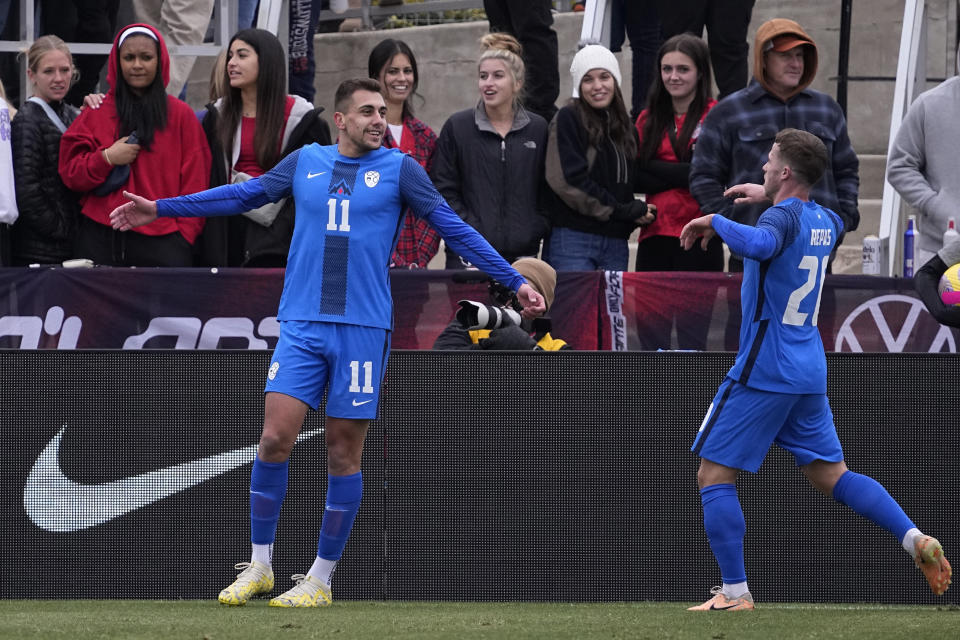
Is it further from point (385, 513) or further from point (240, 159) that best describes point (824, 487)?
point (240, 159)

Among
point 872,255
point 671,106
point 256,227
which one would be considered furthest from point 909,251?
point 256,227

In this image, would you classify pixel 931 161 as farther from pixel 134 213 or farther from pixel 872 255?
pixel 134 213

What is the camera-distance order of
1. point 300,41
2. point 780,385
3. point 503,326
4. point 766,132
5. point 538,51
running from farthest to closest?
point 300,41 → point 538,51 → point 766,132 → point 503,326 → point 780,385

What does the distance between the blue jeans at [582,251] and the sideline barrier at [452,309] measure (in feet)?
2.65

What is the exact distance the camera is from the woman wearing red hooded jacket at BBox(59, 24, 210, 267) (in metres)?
9.34

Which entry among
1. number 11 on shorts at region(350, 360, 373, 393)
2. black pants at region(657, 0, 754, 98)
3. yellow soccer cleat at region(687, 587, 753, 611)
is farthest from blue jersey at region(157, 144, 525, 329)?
black pants at region(657, 0, 754, 98)

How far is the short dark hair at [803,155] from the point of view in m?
6.80

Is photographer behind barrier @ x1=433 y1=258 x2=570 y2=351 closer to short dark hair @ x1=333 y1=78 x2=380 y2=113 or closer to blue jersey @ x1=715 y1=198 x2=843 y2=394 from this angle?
short dark hair @ x1=333 y1=78 x2=380 y2=113

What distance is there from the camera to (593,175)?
9781 millimetres

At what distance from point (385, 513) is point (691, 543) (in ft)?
4.90

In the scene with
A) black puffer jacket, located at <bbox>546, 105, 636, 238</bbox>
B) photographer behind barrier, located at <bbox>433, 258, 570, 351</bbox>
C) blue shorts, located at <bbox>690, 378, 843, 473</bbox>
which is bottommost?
blue shorts, located at <bbox>690, 378, 843, 473</bbox>

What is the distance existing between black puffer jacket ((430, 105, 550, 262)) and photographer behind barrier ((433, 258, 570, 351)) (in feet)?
3.31

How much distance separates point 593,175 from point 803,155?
3065 mm

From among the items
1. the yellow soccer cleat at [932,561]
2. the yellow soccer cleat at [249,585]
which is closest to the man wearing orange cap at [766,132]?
the yellow soccer cleat at [932,561]
